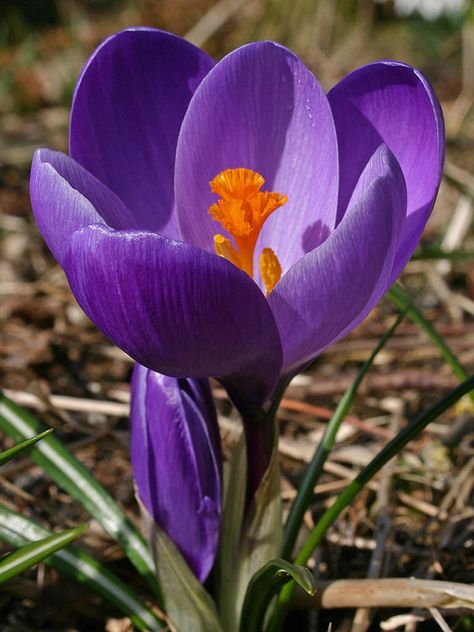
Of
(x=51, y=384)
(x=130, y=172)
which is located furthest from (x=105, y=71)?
(x=51, y=384)

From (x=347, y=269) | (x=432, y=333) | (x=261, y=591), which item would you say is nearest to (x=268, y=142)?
(x=347, y=269)

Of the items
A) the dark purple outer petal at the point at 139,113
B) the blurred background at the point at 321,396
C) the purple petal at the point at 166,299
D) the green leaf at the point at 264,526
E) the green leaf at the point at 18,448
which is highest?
the dark purple outer petal at the point at 139,113

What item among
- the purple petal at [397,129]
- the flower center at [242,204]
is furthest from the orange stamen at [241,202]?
the purple petal at [397,129]

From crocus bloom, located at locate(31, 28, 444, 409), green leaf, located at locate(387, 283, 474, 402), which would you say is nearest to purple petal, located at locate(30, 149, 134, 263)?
crocus bloom, located at locate(31, 28, 444, 409)

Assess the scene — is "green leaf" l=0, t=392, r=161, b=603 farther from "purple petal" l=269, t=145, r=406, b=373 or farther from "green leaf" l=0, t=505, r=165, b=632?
"purple petal" l=269, t=145, r=406, b=373

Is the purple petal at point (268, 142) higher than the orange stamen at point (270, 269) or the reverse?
higher

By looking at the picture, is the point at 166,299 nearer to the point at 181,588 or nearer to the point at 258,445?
the point at 258,445

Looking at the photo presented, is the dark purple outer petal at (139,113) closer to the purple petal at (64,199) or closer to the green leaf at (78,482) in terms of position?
the purple petal at (64,199)
